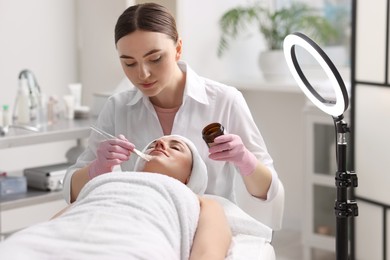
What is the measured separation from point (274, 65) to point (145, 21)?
226cm

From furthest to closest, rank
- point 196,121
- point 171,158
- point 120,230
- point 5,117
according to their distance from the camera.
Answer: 1. point 5,117
2. point 196,121
3. point 171,158
4. point 120,230

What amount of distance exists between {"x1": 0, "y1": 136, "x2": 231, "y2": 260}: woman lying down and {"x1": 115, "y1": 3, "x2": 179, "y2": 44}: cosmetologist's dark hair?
0.95ft

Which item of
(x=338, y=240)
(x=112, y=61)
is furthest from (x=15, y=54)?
(x=338, y=240)

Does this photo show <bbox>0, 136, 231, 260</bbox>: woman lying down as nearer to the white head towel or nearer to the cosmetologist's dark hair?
the white head towel

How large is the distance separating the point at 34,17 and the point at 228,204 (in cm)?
211

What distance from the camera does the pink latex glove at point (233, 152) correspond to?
5.55 ft

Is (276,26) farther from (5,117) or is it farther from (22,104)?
(5,117)

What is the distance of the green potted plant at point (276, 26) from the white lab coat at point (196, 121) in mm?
1975

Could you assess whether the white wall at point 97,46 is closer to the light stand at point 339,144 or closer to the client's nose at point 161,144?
the client's nose at point 161,144

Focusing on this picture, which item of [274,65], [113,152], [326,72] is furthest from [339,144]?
[274,65]

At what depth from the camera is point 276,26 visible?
3.94 meters

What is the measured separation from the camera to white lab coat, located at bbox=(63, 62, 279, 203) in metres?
1.91

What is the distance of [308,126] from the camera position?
3.51m

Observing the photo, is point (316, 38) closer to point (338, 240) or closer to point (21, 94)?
point (21, 94)
